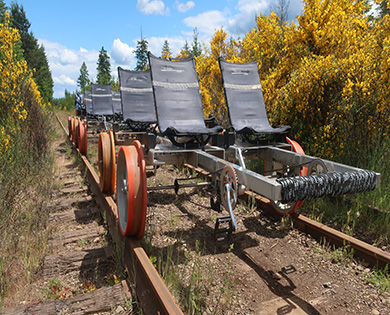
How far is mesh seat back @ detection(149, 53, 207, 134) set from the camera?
4.74 m

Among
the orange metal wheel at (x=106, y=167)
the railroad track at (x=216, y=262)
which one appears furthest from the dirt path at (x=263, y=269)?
the orange metal wheel at (x=106, y=167)

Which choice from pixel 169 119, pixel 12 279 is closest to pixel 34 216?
pixel 12 279

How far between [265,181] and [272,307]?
1.04 metres

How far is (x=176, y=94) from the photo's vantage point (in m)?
4.94

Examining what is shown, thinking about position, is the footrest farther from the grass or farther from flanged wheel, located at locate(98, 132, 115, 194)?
flanged wheel, located at locate(98, 132, 115, 194)

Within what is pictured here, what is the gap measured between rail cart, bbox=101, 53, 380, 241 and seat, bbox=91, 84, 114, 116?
8.88 meters

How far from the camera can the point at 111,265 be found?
2.92 m

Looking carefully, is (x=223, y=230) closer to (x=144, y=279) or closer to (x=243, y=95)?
(x=144, y=279)

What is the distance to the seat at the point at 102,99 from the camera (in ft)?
43.3

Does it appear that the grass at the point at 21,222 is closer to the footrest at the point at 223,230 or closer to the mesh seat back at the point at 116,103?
the footrest at the point at 223,230

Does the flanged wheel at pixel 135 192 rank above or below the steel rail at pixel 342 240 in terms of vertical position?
above

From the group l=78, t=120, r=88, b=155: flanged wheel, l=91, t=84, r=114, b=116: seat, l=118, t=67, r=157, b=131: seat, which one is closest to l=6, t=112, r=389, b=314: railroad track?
l=78, t=120, r=88, b=155: flanged wheel

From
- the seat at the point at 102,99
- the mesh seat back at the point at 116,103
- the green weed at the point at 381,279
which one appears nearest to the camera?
the green weed at the point at 381,279

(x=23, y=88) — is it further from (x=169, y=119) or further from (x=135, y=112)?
(x=169, y=119)
